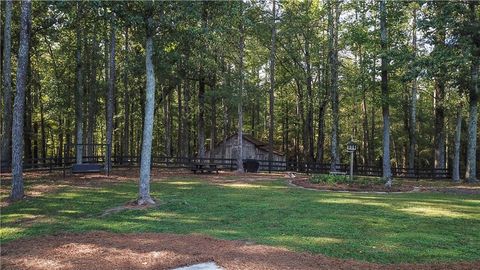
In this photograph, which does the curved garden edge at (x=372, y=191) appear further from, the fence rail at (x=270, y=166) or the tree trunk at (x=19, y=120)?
the tree trunk at (x=19, y=120)

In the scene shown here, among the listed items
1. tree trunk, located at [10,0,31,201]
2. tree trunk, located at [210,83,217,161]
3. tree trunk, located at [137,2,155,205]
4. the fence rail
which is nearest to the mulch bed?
Answer: tree trunk, located at [137,2,155,205]

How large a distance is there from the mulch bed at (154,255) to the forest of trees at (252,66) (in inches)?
217

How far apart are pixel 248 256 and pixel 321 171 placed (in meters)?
21.6

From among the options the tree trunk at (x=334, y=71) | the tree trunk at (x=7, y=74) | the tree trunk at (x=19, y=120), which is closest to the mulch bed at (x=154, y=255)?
the tree trunk at (x=19, y=120)

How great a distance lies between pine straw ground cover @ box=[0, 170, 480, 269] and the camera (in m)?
6.55

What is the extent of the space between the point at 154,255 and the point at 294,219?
4.22 m

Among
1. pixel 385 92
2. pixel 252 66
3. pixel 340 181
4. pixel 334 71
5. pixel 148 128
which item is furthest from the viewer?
pixel 252 66

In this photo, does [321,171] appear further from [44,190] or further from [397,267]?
[397,267]

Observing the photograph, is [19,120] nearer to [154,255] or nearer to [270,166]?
[154,255]

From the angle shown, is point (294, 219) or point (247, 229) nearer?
point (247, 229)

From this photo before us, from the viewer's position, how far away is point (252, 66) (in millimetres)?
35844

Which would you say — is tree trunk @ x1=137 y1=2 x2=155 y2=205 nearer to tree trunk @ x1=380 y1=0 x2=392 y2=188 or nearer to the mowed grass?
the mowed grass

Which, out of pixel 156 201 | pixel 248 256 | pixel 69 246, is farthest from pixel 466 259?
pixel 156 201

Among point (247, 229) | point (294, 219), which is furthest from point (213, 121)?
point (247, 229)
